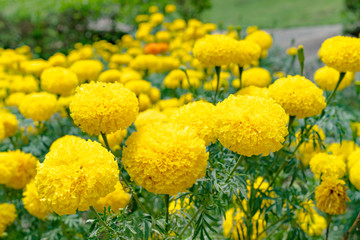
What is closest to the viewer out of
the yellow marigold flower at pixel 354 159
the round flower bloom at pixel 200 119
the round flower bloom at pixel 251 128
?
the round flower bloom at pixel 251 128

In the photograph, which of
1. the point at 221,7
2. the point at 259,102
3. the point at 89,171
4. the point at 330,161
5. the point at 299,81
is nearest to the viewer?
the point at 89,171

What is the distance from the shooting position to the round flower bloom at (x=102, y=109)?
1.14 m

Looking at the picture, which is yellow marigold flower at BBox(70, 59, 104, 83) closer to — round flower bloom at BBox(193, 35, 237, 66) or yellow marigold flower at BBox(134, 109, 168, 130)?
yellow marigold flower at BBox(134, 109, 168, 130)

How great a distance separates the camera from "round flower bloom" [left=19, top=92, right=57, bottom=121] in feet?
7.14

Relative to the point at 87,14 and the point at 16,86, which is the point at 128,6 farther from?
the point at 16,86

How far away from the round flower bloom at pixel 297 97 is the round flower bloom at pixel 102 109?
605 millimetres

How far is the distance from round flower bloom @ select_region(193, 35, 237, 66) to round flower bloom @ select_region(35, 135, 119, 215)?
89 centimetres

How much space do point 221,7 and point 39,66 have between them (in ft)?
39.5

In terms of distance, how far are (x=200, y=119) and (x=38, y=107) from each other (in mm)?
1321

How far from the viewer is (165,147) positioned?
1.08 meters

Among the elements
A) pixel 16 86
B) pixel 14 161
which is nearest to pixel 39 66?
pixel 16 86

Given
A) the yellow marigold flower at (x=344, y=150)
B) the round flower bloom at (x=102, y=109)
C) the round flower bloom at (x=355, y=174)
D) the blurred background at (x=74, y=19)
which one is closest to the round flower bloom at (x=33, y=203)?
the round flower bloom at (x=102, y=109)

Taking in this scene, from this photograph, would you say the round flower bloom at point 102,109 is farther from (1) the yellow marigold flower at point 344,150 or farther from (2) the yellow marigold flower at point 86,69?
(2) the yellow marigold flower at point 86,69

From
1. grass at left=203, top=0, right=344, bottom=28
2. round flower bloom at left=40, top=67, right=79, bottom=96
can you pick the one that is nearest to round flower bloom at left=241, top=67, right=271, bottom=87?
round flower bloom at left=40, top=67, right=79, bottom=96
